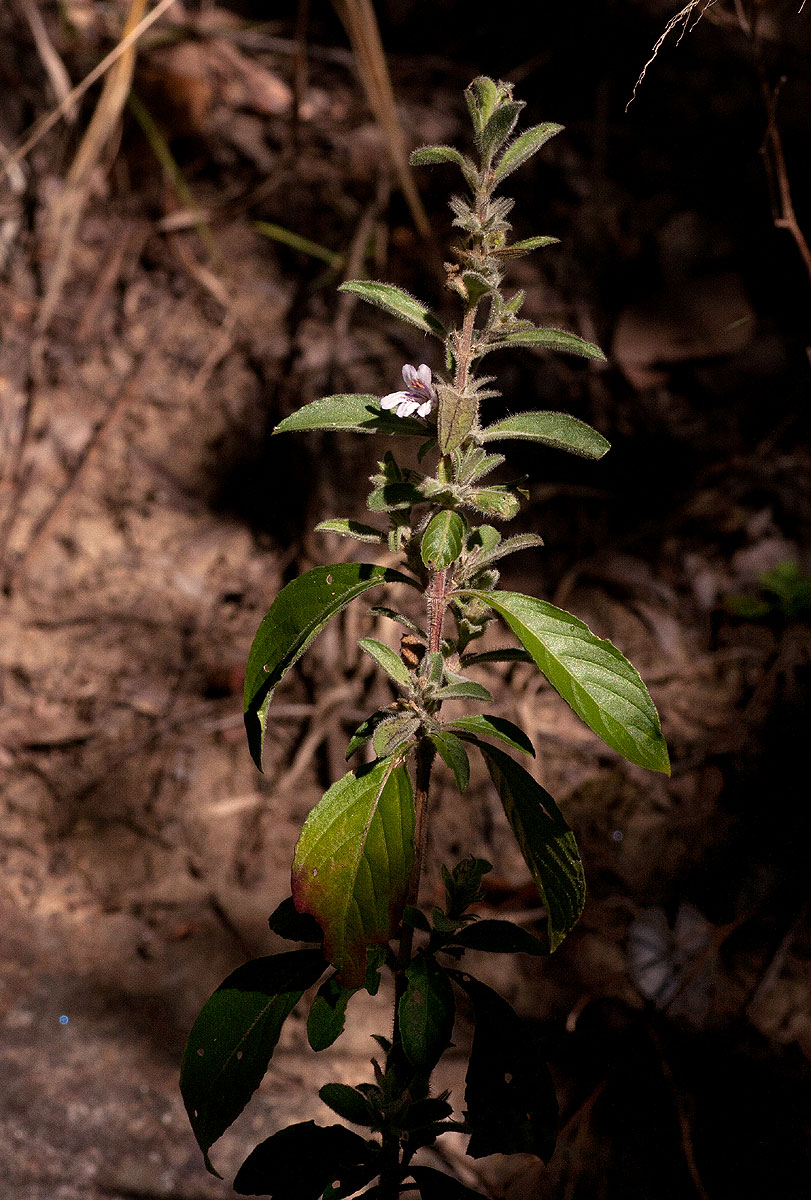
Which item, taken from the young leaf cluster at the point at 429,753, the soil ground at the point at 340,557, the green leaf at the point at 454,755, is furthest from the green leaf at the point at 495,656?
the soil ground at the point at 340,557

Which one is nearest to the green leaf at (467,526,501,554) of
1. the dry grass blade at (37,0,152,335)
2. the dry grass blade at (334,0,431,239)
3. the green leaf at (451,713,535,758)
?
the green leaf at (451,713,535,758)

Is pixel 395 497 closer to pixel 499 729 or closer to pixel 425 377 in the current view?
pixel 425 377

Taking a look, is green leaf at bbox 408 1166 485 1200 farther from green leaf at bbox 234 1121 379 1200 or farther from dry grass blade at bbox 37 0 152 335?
dry grass blade at bbox 37 0 152 335

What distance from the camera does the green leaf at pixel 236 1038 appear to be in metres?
1.17

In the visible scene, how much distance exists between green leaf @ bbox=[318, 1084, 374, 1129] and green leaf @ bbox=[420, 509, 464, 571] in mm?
852

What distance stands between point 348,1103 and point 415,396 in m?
1.04

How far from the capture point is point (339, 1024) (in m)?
1.24

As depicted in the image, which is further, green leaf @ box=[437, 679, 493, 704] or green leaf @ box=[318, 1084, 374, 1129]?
green leaf @ box=[318, 1084, 374, 1129]

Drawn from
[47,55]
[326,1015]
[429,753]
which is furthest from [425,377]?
[47,55]

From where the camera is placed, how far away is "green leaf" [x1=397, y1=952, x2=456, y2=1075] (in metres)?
1.14

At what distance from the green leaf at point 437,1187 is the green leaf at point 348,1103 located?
0.10 m

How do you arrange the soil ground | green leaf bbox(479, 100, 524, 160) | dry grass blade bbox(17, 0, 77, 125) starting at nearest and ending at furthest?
green leaf bbox(479, 100, 524, 160) → the soil ground → dry grass blade bbox(17, 0, 77, 125)

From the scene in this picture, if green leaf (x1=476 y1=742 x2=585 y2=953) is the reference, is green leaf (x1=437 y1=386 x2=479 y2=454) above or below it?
above

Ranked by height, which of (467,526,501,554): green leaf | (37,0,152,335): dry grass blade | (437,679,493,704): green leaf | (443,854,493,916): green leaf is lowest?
(443,854,493,916): green leaf
